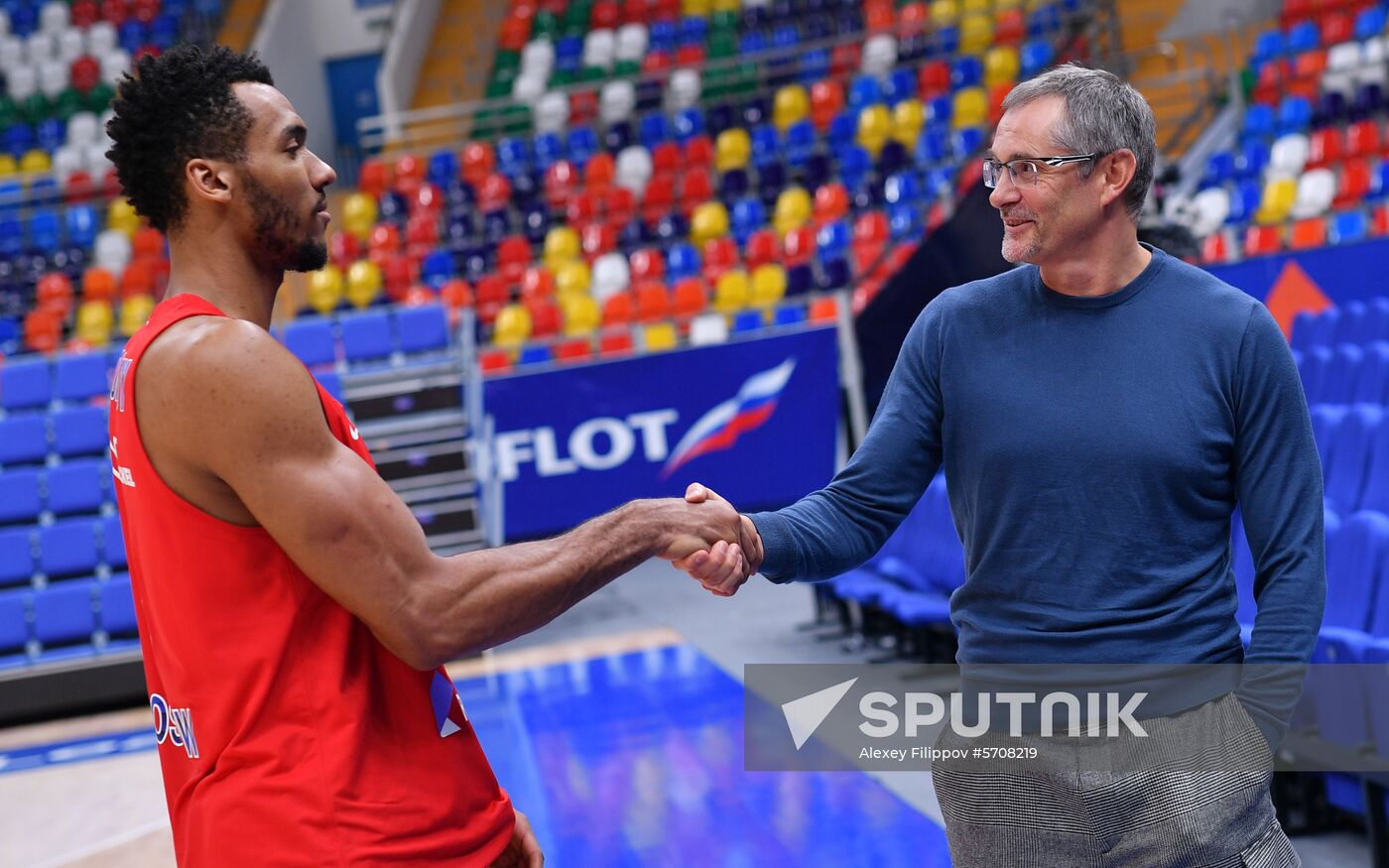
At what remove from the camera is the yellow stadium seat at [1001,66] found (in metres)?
14.0

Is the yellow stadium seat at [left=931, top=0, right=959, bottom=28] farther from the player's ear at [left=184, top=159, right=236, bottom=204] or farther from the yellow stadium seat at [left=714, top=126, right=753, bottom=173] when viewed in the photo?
the player's ear at [left=184, top=159, right=236, bottom=204]

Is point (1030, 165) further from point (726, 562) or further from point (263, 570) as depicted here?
point (263, 570)

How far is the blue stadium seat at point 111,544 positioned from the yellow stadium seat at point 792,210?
22.9ft

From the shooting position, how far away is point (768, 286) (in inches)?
466

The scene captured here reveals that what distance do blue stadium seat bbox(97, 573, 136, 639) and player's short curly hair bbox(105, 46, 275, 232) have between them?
20.8 feet

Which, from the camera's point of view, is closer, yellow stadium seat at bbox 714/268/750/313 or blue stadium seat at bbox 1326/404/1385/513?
blue stadium seat at bbox 1326/404/1385/513

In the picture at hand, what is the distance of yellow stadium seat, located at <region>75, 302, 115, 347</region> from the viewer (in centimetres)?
1339

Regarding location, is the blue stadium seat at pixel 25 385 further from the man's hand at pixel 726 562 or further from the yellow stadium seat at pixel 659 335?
the man's hand at pixel 726 562

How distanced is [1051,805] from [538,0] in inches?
693

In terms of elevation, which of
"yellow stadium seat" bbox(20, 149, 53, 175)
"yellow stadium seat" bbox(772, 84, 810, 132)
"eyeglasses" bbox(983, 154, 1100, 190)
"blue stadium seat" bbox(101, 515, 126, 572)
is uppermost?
"yellow stadium seat" bbox(20, 149, 53, 175)

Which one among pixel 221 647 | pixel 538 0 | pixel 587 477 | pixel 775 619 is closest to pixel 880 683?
pixel 775 619

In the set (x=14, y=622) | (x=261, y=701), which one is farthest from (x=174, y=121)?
(x=14, y=622)

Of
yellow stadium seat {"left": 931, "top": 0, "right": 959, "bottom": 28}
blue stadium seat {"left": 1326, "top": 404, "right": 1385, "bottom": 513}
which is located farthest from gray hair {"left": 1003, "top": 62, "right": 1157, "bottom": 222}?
yellow stadium seat {"left": 931, "top": 0, "right": 959, "bottom": 28}

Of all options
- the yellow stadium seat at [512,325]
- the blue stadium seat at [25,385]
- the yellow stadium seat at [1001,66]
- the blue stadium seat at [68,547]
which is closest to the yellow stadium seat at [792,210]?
the yellow stadium seat at [1001,66]
